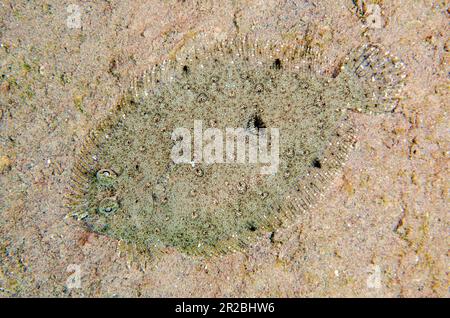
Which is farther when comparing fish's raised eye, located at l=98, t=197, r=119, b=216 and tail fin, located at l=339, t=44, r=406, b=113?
fish's raised eye, located at l=98, t=197, r=119, b=216

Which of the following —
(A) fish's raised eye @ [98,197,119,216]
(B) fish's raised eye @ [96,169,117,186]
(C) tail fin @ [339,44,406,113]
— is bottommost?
(A) fish's raised eye @ [98,197,119,216]

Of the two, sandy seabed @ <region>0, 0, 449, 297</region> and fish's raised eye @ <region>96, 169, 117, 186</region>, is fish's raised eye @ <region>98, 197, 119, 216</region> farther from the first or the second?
sandy seabed @ <region>0, 0, 449, 297</region>

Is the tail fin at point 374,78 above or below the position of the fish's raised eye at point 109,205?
above

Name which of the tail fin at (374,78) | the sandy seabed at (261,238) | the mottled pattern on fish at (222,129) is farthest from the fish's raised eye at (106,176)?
the tail fin at (374,78)

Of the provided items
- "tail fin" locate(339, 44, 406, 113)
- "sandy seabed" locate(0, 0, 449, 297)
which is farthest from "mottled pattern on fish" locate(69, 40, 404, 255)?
"sandy seabed" locate(0, 0, 449, 297)

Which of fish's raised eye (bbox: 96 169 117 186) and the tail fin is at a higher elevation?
the tail fin

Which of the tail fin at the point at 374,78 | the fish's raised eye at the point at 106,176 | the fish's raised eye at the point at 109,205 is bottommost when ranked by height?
the fish's raised eye at the point at 109,205

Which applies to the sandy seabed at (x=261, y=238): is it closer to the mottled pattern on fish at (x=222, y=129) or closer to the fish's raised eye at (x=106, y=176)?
the mottled pattern on fish at (x=222, y=129)
